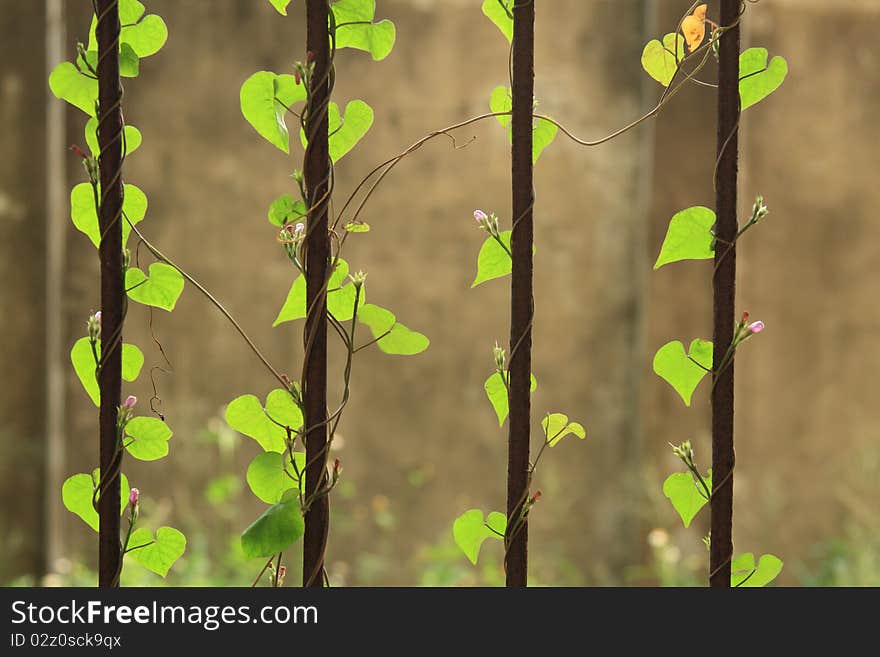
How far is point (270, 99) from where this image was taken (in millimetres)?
785

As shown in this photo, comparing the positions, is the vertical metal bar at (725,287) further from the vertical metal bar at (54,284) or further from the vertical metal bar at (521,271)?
the vertical metal bar at (54,284)

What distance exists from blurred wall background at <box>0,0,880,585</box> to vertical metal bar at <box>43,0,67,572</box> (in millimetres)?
17

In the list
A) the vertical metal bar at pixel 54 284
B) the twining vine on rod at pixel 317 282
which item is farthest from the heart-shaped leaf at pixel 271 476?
the vertical metal bar at pixel 54 284

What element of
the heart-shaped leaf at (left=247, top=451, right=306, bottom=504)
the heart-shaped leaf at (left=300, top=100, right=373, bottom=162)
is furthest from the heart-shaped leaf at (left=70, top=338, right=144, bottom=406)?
the heart-shaped leaf at (left=300, top=100, right=373, bottom=162)

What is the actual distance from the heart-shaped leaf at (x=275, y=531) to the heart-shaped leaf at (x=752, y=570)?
1.31 ft

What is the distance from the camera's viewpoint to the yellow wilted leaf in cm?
80

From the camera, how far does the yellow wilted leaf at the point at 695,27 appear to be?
0.80 m

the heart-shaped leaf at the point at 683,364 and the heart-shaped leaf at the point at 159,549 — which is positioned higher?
the heart-shaped leaf at the point at 683,364

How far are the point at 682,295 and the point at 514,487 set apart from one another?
222 cm
